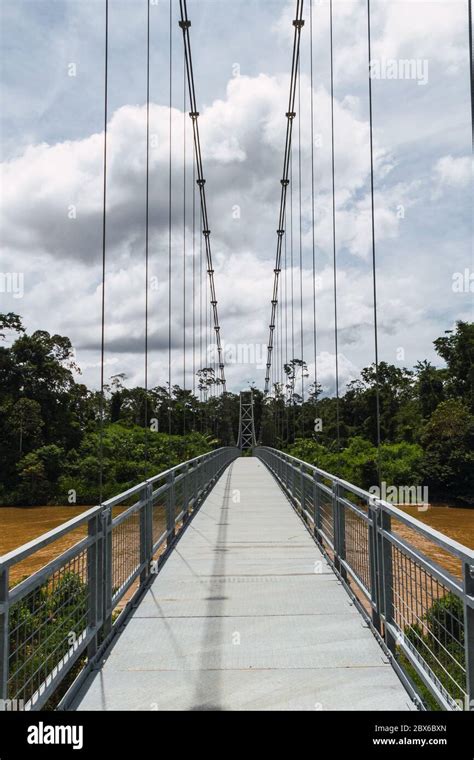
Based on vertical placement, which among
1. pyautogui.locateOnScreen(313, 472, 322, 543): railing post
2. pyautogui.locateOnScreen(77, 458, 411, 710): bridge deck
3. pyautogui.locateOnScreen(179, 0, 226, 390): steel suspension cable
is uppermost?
pyautogui.locateOnScreen(179, 0, 226, 390): steel suspension cable

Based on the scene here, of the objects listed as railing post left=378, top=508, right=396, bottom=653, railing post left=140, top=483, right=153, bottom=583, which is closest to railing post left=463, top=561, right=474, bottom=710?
railing post left=378, top=508, right=396, bottom=653

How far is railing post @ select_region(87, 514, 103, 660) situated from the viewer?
150 inches

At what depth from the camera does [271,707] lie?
3.17 meters

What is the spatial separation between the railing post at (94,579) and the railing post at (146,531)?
1.63 metres

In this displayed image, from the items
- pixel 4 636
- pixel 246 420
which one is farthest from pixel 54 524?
pixel 246 420

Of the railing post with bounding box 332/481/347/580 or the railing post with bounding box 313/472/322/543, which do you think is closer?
the railing post with bounding box 332/481/347/580

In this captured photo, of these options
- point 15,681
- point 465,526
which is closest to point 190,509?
point 15,681

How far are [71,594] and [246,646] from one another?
1188 mm

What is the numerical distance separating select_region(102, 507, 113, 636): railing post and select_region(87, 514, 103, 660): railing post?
5 cm

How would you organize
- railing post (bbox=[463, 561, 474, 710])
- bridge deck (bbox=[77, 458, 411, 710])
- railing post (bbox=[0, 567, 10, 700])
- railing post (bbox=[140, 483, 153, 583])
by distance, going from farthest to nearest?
1. railing post (bbox=[140, 483, 153, 583])
2. bridge deck (bbox=[77, 458, 411, 710])
3. railing post (bbox=[463, 561, 474, 710])
4. railing post (bbox=[0, 567, 10, 700])

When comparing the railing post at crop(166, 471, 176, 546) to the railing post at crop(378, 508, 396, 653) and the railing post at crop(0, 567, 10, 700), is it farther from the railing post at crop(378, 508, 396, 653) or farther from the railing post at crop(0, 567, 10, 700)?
the railing post at crop(0, 567, 10, 700)

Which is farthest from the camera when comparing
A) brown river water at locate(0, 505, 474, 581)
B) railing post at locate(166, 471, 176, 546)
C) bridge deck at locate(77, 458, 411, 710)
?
brown river water at locate(0, 505, 474, 581)

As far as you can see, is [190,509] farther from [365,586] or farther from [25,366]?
[25,366]

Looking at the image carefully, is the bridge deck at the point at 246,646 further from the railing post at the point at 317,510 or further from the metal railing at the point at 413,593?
the railing post at the point at 317,510
